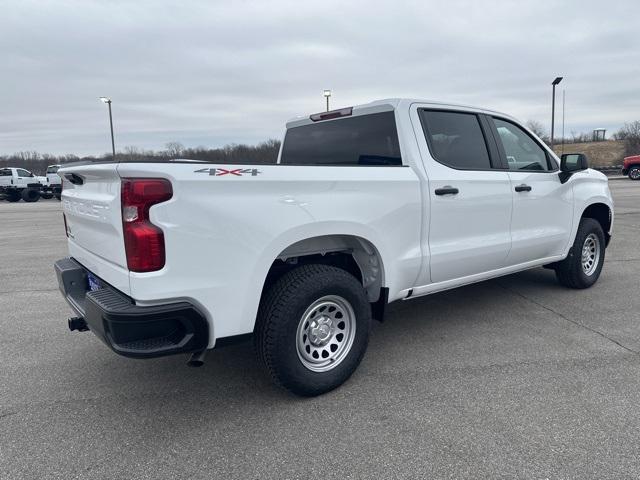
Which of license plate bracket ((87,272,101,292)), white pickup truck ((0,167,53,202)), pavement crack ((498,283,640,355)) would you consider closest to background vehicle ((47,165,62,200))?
white pickup truck ((0,167,53,202))

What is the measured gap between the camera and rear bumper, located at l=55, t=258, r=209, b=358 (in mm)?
2477

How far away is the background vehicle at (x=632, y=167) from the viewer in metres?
28.0

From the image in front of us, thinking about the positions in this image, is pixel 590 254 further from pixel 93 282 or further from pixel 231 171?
pixel 93 282

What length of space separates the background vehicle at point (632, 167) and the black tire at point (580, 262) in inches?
1063

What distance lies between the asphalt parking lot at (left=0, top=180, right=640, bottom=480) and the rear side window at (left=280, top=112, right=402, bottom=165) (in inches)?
62.0

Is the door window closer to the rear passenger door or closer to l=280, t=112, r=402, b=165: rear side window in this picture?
the rear passenger door

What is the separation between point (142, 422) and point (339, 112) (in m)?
2.82

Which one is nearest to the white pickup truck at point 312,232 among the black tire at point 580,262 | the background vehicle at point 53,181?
the black tire at point 580,262

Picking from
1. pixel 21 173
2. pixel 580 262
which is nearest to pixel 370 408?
pixel 580 262

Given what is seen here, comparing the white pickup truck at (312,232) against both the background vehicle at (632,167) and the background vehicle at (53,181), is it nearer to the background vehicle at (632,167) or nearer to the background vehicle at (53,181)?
the background vehicle at (53,181)

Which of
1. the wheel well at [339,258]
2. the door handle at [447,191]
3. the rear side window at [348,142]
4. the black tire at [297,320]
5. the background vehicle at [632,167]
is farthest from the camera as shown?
the background vehicle at [632,167]

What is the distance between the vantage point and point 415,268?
12.1ft

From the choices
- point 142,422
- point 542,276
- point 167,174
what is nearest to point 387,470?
point 142,422

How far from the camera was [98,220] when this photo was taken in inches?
112
